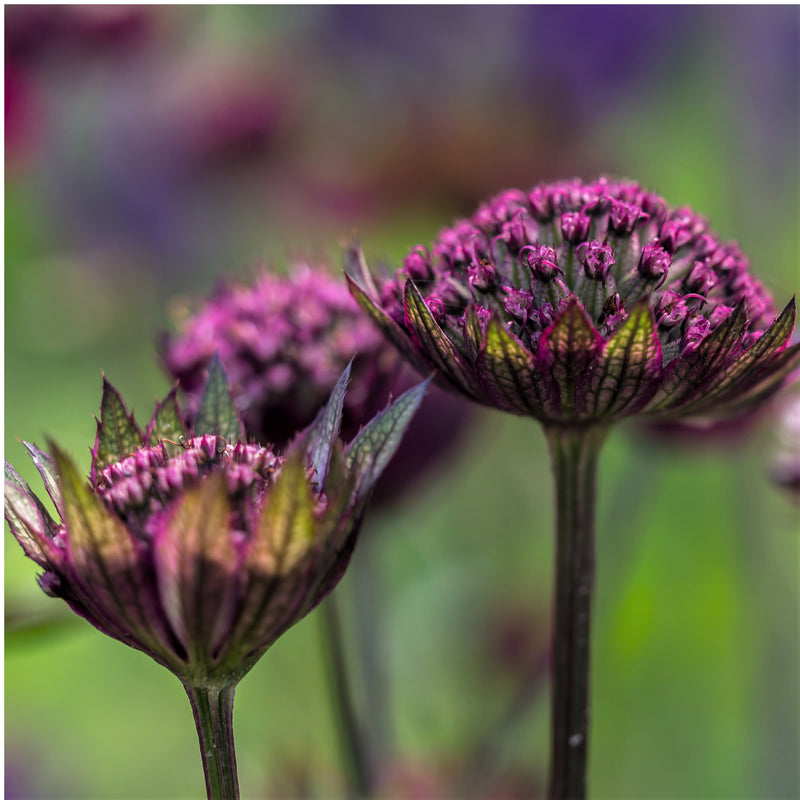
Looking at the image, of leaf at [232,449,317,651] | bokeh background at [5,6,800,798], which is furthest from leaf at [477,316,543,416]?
bokeh background at [5,6,800,798]

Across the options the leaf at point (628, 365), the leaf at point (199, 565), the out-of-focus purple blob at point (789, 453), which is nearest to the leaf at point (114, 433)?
the leaf at point (199, 565)

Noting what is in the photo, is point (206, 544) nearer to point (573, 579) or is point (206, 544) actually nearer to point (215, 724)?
point (215, 724)

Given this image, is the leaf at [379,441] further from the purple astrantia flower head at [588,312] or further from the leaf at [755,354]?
the leaf at [755,354]

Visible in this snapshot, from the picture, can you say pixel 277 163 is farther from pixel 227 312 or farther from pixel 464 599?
pixel 227 312

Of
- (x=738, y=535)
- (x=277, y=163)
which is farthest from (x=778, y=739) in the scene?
(x=277, y=163)

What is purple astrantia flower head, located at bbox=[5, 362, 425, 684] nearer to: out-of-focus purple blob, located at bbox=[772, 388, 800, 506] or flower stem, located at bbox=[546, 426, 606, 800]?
flower stem, located at bbox=[546, 426, 606, 800]

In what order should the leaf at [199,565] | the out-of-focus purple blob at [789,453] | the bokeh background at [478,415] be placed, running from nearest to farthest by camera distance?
the leaf at [199,565], the out-of-focus purple blob at [789,453], the bokeh background at [478,415]

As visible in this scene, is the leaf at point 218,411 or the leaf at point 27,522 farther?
the leaf at point 218,411
